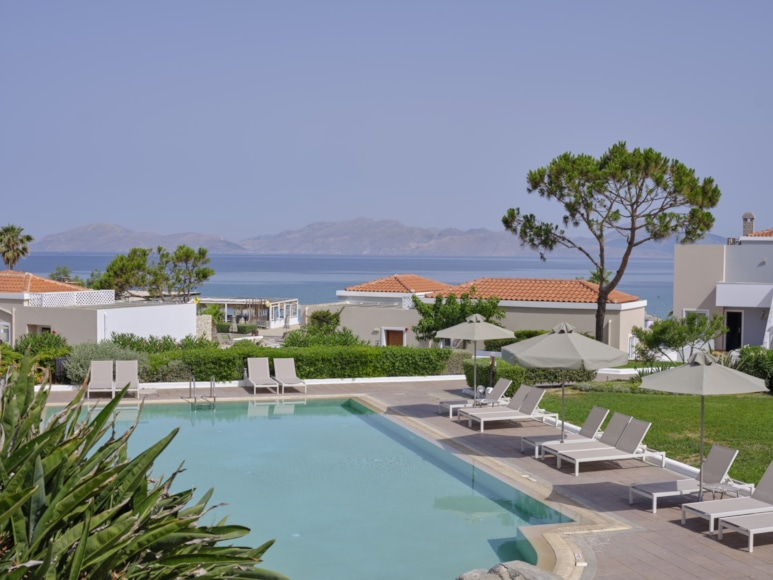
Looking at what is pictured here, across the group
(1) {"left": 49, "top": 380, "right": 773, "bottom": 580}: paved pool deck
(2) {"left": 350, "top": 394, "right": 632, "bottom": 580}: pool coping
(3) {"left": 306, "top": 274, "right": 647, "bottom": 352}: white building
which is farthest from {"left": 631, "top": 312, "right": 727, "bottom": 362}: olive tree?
(2) {"left": 350, "top": 394, "right": 632, "bottom": 580}: pool coping

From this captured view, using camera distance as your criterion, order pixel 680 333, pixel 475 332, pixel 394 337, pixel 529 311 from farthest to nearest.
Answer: pixel 394 337 → pixel 529 311 → pixel 680 333 → pixel 475 332

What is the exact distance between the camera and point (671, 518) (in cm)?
1069

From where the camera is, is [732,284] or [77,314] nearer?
[77,314]

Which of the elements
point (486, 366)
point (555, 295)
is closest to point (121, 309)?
point (486, 366)

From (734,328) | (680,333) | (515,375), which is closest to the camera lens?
(515,375)

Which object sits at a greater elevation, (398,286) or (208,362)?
(398,286)

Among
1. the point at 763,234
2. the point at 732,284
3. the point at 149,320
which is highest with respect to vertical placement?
the point at 763,234

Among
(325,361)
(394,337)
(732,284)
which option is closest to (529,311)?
(394,337)

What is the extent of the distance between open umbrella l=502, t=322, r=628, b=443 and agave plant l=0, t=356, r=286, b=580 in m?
10.1

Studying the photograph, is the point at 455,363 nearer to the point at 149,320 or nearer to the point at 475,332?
the point at 475,332

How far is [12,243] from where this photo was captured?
A: 189 ft

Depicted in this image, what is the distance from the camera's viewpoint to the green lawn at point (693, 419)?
1403cm

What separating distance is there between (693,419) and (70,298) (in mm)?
23940

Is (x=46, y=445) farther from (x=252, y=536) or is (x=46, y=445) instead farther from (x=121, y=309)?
(x=121, y=309)
